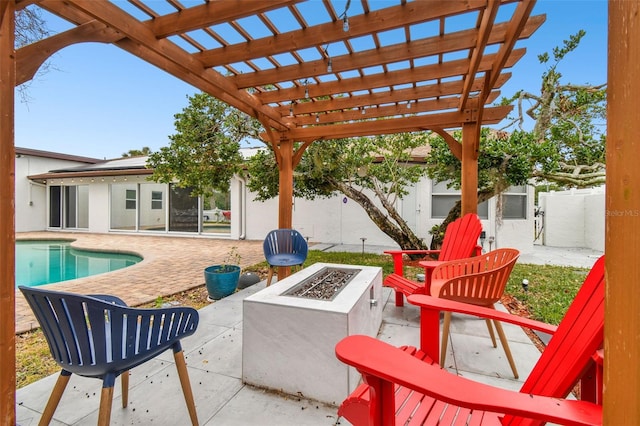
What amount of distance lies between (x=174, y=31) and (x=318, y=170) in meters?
4.05

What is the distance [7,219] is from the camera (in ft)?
4.27

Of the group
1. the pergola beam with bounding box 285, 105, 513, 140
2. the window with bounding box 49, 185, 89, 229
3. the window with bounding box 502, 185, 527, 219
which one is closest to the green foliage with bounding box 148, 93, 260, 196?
the pergola beam with bounding box 285, 105, 513, 140

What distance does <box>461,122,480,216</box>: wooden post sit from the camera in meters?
3.81

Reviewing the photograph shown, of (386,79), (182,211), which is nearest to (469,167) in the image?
(386,79)

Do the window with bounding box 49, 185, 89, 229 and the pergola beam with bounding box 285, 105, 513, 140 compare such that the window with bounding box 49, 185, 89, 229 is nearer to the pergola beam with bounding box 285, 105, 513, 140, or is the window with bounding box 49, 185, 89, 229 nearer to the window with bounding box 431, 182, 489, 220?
the pergola beam with bounding box 285, 105, 513, 140

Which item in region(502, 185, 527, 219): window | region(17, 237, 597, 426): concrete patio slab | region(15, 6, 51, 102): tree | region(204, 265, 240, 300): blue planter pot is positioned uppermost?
region(15, 6, 51, 102): tree

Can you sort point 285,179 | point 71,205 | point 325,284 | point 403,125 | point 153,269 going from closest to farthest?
point 325,284 → point 403,125 → point 285,179 → point 153,269 → point 71,205

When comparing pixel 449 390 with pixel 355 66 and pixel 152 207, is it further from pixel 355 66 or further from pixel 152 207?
pixel 152 207

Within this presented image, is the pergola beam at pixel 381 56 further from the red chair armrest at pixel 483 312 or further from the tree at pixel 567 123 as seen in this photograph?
the tree at pixel 567 123

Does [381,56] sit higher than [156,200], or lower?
higher

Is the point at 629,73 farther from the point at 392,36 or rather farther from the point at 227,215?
→ the point at 227,215

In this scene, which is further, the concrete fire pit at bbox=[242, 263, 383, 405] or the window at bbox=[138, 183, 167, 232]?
the window at bbox=[138, 183, 167, 232]

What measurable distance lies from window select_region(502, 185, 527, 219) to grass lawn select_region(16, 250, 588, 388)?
79.6 inches

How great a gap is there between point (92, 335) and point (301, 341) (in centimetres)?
112
